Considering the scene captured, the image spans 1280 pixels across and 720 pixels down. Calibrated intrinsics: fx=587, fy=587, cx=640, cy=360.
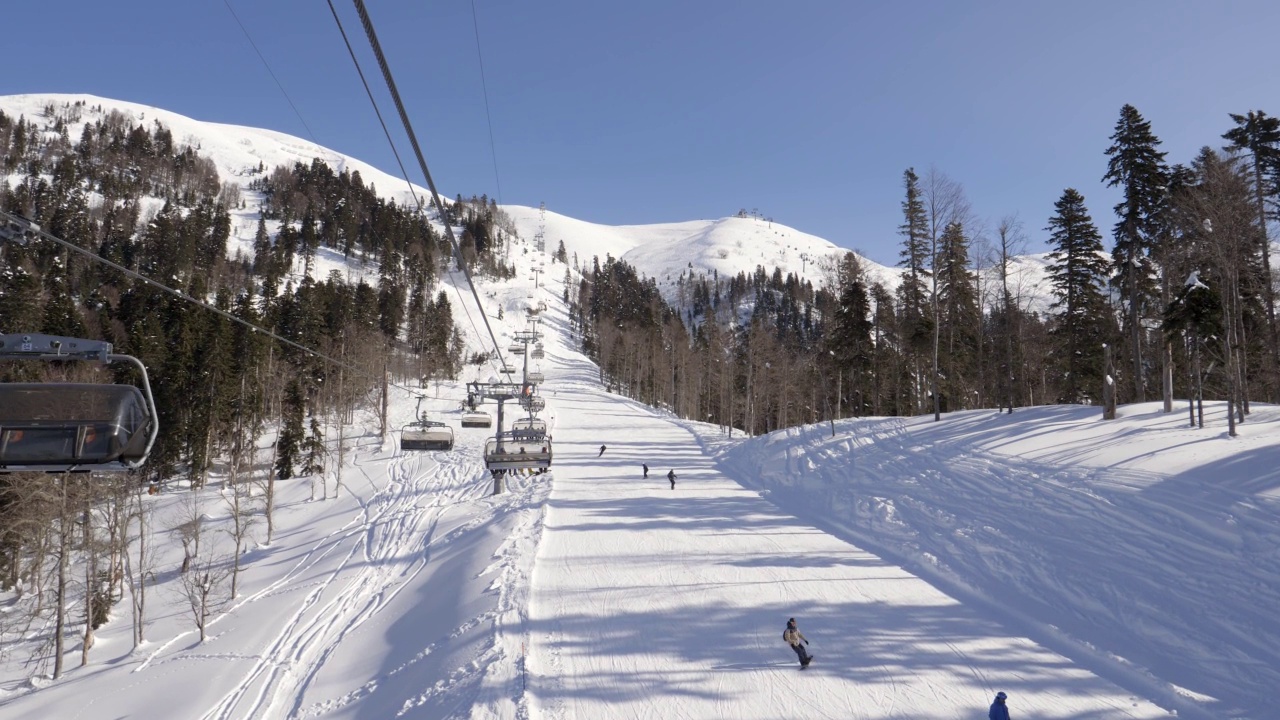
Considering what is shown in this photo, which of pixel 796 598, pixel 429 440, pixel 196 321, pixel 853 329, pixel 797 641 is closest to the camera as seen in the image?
pixel 797 641

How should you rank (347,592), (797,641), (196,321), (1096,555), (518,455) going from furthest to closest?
(196,321)
(518,455)
(347,592)
(1096,555)
(797,641)

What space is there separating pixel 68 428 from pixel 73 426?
59mm

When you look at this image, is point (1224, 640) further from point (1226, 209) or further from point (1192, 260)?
point (1192, 260)

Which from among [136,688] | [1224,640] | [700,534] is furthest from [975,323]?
[136,688]

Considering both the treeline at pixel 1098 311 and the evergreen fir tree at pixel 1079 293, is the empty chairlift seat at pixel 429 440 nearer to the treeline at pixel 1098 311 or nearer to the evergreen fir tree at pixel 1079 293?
the treeline at pixel 1098 311

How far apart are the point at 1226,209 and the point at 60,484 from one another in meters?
44.5

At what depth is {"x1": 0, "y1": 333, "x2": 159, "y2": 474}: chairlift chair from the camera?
6348 mm

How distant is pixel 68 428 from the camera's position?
254 inches

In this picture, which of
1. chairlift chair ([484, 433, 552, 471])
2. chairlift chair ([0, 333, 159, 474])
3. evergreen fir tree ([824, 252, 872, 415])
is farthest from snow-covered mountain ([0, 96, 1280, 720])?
evergreen fir tree ([824, 252, 872, 415])

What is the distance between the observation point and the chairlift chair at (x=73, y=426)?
20.8 feet

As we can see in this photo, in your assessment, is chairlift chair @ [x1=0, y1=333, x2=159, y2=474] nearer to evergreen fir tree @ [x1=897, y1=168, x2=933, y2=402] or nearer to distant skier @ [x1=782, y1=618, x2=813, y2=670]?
distant skier @ [x1=782, y1=618, x2=813, y2=670]

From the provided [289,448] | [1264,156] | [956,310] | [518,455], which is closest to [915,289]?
[956,310]

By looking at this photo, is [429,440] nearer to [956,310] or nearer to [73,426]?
[73,426]

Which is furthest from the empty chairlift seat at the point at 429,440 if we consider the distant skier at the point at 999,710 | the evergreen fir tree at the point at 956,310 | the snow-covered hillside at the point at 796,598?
the evergreen fir tree at the point at 956,310
